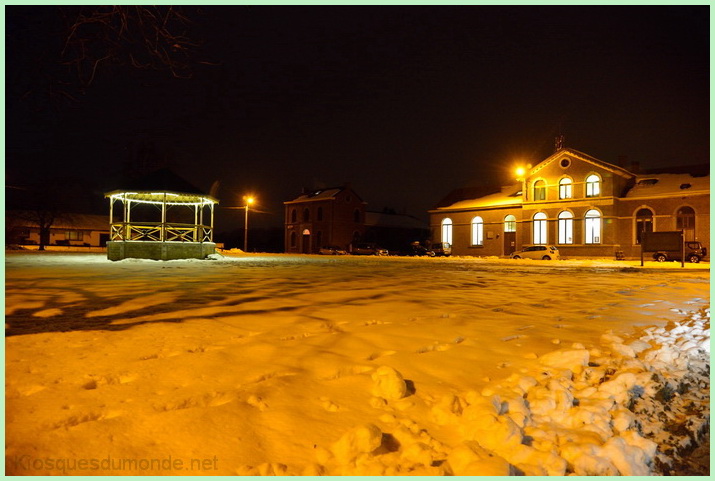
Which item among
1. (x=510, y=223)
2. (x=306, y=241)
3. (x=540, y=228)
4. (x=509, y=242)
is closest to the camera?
(x=540, y=228)

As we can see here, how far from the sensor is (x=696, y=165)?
36.5m

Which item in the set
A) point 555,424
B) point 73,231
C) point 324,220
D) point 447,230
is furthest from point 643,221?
point 73,231

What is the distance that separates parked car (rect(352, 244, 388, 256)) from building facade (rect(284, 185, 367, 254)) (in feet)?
11.5

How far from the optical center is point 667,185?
34.9 metres

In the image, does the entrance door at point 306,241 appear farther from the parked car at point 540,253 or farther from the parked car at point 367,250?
the parked car at point 540,253

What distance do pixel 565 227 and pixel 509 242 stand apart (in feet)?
16.7

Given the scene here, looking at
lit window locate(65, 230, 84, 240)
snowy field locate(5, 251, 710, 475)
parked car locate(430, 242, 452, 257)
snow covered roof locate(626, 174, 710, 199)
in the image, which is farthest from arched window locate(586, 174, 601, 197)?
lit window locate(65, 230, 84, 240)

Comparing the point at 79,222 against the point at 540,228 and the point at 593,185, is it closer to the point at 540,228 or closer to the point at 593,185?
the point at 540,228

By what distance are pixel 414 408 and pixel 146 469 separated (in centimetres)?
184

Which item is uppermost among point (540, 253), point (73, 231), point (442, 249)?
point (73, 231)

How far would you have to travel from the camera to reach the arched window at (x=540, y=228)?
3941cm

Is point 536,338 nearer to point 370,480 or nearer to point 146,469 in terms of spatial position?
point 370,480

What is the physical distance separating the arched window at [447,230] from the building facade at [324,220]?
1252 centimetres

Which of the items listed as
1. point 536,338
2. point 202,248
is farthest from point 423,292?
point 202,248
